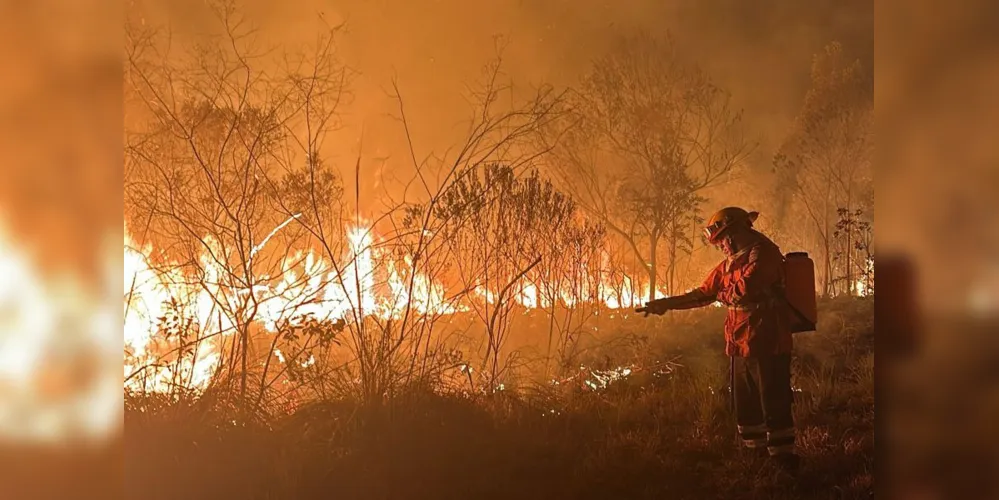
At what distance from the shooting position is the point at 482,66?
2.29 meters

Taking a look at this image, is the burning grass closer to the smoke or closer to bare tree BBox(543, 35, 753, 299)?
bare tree BBox(543, 35, 753, 299)

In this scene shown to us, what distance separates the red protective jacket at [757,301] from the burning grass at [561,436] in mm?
83

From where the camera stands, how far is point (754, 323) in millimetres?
2309

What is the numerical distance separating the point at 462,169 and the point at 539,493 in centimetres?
113

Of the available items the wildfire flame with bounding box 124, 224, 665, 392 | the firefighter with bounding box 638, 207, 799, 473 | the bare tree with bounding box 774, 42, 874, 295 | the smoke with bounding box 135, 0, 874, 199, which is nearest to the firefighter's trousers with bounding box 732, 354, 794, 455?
the firefighter with bounding box 638, 207, 799, 473

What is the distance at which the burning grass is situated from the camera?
2.21 m

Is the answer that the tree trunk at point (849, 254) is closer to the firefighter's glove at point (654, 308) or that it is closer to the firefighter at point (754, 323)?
the firefighter at point (754, 323)

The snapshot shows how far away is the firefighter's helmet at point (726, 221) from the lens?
91.7 inches

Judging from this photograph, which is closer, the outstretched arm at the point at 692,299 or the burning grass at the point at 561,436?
the burning grass at the point at 561,436

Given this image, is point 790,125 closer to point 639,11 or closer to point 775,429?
point 639,11

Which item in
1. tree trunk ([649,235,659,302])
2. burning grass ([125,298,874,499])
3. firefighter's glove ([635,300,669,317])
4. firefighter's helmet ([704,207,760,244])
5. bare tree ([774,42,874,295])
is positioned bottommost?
burning grass ([125,298,874,499])

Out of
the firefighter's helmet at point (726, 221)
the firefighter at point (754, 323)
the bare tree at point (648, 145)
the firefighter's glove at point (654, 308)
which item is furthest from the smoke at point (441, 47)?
the firefighter's glove at point (654, 308)

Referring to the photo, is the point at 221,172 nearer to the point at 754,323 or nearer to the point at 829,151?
the point at 754,323
